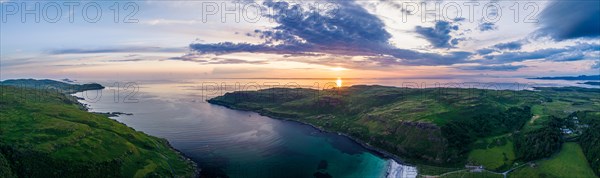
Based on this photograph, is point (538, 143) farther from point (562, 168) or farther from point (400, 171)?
point (400, 171)

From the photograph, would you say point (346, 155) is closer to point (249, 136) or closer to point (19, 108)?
point (249, 136)

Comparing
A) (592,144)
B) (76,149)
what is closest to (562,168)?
(592,144)

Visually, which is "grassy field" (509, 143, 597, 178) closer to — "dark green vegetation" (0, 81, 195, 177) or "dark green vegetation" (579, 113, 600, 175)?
"dark green vegetation" (579, 113, 600, 175)

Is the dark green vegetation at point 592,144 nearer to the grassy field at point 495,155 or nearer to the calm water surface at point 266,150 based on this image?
the grassy field at point 495,155

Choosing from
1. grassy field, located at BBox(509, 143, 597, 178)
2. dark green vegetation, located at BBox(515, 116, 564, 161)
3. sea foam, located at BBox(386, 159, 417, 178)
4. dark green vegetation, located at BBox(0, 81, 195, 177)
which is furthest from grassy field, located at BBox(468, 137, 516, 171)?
dark green vegetation, located at BBox(0, 81, 195, 177)

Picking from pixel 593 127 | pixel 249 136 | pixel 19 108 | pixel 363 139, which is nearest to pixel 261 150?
pixel 249 136
